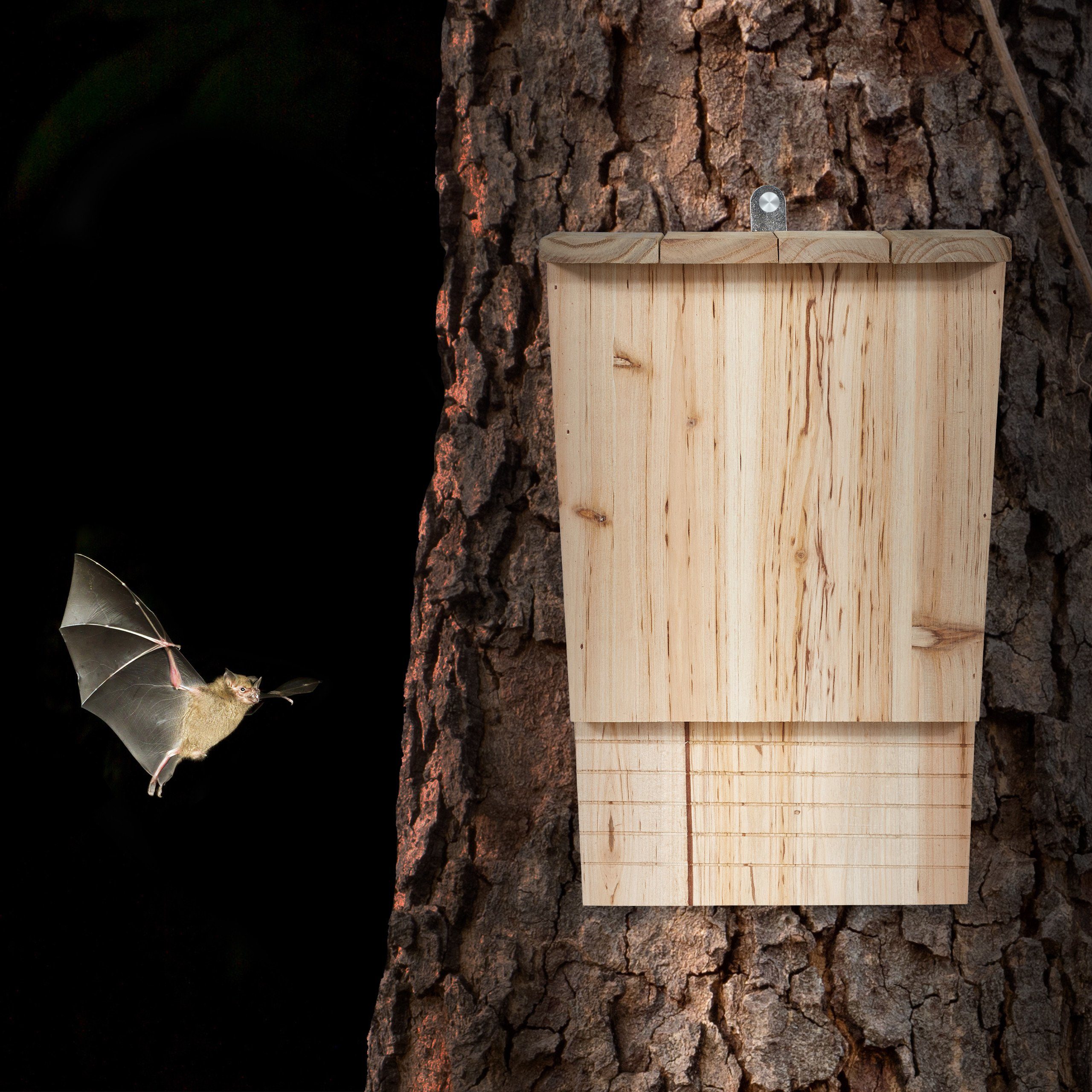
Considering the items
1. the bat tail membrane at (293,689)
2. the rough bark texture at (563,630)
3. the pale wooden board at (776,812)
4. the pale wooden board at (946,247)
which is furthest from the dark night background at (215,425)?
the pale wooden board at (946,247)

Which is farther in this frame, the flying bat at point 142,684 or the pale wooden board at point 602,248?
the flying bat at point 142,684

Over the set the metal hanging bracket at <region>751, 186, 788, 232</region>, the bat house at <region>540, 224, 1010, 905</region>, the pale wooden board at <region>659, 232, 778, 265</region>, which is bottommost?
the bat house at <region>540, 224, 1010, 905</region>

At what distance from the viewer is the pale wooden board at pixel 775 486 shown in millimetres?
672

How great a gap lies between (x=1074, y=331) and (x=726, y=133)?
0.35 m

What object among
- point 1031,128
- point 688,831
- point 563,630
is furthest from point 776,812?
point 1031,128

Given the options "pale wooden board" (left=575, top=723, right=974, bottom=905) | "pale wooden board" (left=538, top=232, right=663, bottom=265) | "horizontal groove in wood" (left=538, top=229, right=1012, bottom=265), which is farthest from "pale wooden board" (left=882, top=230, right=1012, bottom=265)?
"pale wooden board" (left=575, top=723, right=974, bottom=905)

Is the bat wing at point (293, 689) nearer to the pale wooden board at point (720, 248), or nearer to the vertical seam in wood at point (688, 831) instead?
the vertical seam in wood at point (688, 831)

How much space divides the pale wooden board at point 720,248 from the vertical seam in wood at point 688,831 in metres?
0.35

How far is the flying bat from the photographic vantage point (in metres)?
0.91

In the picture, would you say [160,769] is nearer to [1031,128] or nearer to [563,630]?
[563,630]

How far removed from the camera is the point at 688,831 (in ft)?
2.37

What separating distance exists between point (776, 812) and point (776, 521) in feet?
0.77

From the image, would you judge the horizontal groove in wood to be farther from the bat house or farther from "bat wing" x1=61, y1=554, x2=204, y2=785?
"bat wing" x1=61, y1=554, x2=204, y2=785

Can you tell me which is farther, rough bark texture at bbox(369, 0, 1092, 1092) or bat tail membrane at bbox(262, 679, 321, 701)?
bat tail membrane at bbox(262, 679, 321, 701)
